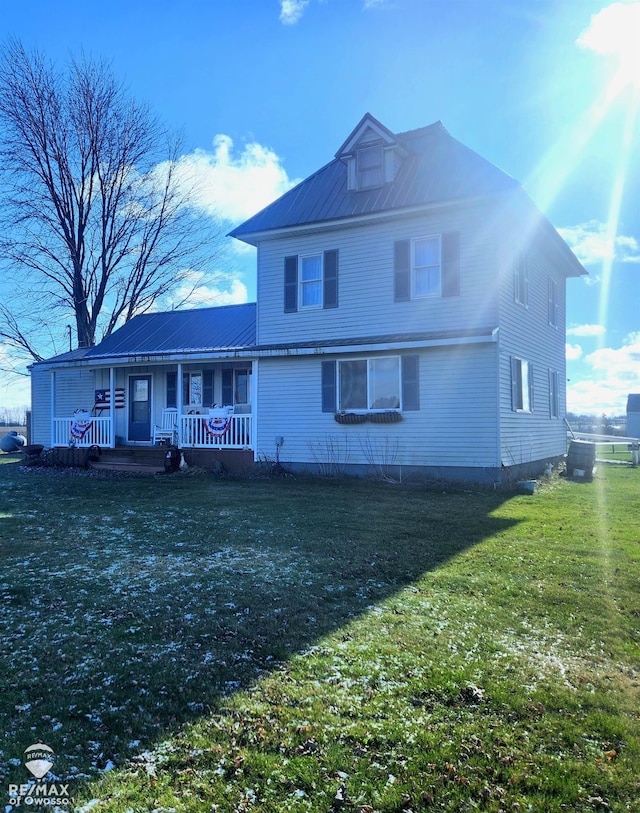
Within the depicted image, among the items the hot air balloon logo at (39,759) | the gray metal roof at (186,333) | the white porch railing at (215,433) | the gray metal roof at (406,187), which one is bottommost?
the hot air balloon logo at (39,759)

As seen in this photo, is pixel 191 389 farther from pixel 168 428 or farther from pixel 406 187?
pixel 406 187

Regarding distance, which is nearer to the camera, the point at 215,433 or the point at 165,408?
the point at 215,433

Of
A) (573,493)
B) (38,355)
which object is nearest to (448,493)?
(573,493)

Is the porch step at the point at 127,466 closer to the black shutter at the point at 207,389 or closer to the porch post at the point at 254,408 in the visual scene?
the porch post at the point at 254,408

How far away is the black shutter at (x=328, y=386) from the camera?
45.8ft

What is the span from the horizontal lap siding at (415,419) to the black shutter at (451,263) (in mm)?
1348

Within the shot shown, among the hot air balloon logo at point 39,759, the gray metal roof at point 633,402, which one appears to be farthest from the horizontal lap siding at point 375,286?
the gray metal roof at point 633,402

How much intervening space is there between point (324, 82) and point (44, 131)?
18.2m

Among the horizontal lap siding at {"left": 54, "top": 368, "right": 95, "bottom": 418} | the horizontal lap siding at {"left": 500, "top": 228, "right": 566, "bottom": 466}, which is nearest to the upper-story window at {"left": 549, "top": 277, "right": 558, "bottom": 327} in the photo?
the horizontal lap siding at {"left": 500, "top": 228, "right": 566, "bottom": 466}

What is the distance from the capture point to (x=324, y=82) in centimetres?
1286

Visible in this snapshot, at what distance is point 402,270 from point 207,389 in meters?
7.21

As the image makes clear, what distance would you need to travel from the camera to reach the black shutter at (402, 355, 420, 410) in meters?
12.9

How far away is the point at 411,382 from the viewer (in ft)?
42.5

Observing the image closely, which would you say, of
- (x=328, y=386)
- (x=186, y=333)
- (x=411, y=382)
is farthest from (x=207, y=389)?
(x=411, y=382)
